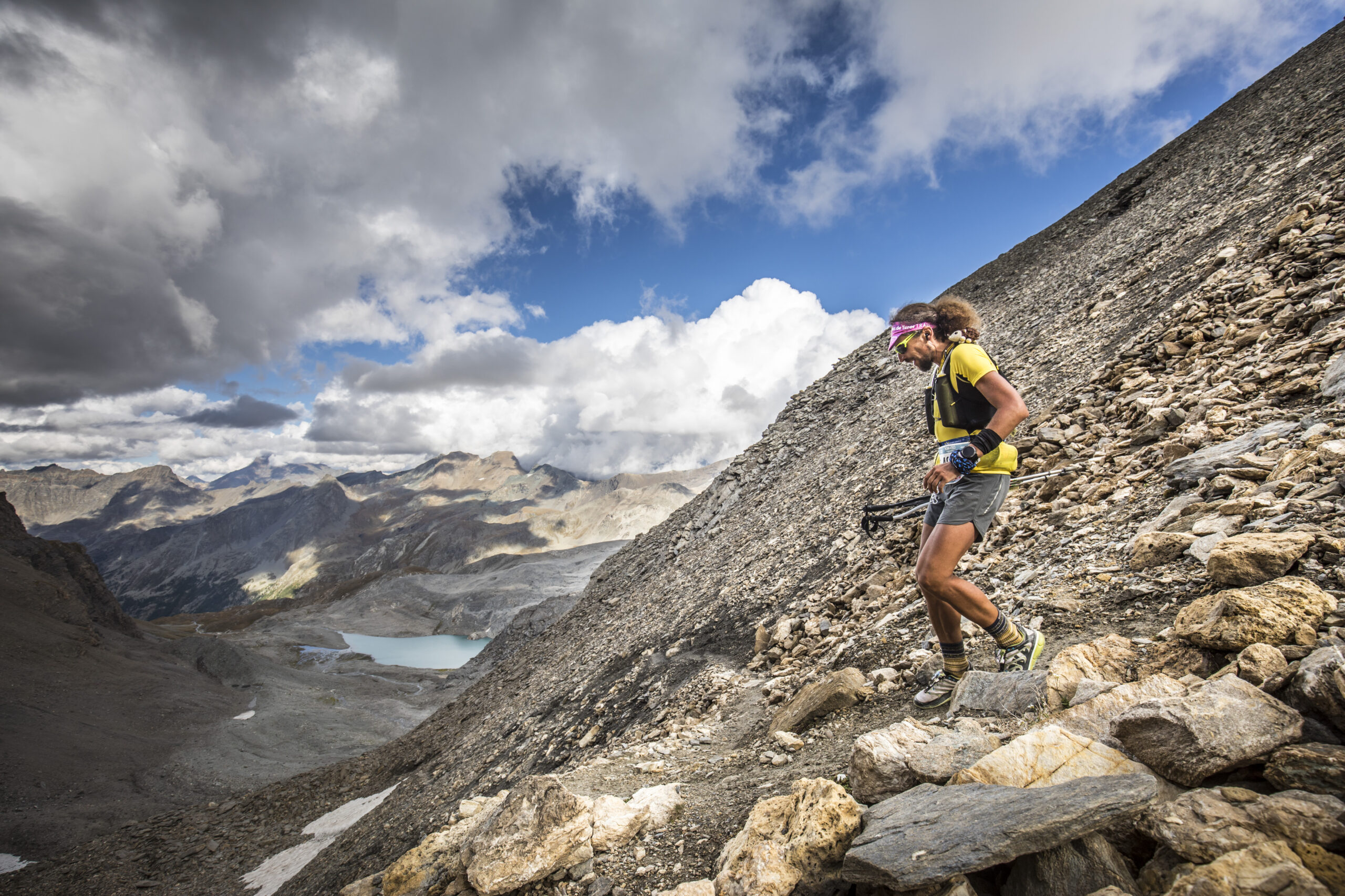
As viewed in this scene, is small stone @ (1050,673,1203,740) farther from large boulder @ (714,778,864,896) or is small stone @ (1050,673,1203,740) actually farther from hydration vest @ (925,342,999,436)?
hydration vest @ (925,342,999,436)

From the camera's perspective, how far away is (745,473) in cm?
2250

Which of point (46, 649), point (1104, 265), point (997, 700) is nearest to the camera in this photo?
point (997, 700)

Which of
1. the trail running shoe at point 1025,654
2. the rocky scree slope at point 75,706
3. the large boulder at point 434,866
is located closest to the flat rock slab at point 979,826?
the trail running shoe at point 1025,654

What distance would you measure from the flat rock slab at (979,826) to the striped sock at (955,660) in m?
1.87

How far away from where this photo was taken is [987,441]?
12.7 feet

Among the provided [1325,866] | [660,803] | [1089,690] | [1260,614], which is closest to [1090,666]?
[1089,690]

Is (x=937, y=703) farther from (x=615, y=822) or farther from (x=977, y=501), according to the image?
(x=615, y=822)

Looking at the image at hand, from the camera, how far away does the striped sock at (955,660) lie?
4309 mm

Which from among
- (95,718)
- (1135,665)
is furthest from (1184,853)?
(95,718)

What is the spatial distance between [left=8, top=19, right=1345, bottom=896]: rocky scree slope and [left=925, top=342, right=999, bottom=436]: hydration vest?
5.26 feet

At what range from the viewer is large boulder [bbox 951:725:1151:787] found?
8.02 ft

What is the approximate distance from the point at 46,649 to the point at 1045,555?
68271 millimetres

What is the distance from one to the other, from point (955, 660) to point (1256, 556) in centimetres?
197

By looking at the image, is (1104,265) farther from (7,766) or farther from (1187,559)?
(7,766)
